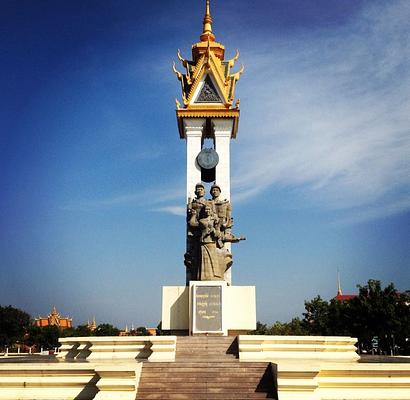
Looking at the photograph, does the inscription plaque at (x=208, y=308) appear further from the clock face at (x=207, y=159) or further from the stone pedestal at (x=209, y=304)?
the clock face at (x=207, y=159)

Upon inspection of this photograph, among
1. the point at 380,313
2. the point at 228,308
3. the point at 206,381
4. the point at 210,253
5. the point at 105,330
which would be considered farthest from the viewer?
the point at 105,330

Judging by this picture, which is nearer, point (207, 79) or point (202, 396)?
point (202, 396)

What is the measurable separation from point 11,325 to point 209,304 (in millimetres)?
35050

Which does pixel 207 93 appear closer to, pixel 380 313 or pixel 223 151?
pixel 223 151

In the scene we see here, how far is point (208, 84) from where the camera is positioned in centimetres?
1966

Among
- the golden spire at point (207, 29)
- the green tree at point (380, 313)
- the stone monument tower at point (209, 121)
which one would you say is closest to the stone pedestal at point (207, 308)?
the stone monument tower at point (209, 121)

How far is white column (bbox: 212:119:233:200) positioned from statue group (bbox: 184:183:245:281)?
149 centimetres

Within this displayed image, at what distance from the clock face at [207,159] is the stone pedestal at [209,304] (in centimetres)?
544

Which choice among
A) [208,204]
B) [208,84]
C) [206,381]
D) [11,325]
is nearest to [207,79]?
[208,84]

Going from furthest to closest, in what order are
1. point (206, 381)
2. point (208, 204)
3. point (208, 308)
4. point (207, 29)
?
1. point (207, 29)
2. point (208, 204)
3. point (208, 308)
4. point (206, 381)

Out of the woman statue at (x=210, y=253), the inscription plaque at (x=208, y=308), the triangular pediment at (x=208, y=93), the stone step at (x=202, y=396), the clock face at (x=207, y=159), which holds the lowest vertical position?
the stone step at (x=202, y=396)

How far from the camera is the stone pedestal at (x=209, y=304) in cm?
1381

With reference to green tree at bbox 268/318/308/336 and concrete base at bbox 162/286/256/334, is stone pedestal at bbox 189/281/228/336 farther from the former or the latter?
green tree at bbox 268/318/308/336

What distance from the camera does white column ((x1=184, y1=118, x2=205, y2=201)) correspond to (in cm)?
1820
